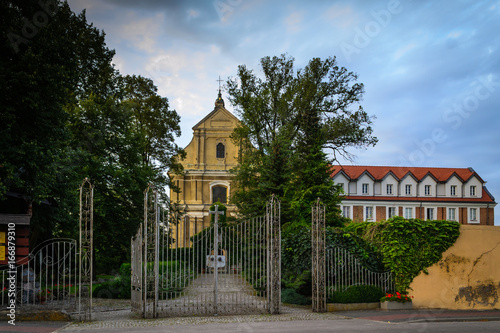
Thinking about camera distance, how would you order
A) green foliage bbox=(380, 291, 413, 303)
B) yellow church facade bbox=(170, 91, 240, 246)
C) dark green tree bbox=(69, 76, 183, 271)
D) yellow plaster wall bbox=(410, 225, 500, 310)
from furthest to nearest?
yellow church facade bbox=(170, 91, 240, 246)
dark green tree bbox=(69, 76, 183, 271)
yellow plaster wall bbox=(410, 225, 500, 310)
green foliage bbox=(380, 291, 413, 303)

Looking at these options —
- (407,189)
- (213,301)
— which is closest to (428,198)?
(407,189)

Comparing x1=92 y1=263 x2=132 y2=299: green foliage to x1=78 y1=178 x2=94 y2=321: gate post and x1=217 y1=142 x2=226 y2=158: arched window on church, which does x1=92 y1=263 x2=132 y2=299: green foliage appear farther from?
x1=217 y1=142 x2=226 y2=158: arched window on church

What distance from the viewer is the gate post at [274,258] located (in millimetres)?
13005

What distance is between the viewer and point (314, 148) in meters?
23.9

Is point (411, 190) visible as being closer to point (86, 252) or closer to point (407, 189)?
point (407, 189)

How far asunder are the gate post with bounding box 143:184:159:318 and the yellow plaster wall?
845 cm

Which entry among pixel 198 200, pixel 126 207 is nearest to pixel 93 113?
→ pixel 126 207

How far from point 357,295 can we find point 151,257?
6534mm

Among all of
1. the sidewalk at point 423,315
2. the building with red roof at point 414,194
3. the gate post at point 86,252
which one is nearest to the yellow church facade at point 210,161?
the building with red roof at point 414,194

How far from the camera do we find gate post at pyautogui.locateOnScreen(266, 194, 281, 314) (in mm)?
13005

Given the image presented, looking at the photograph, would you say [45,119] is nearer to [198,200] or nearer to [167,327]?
[167,327]

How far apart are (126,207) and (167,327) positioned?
1673cm

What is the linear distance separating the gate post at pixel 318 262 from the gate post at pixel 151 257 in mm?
4615

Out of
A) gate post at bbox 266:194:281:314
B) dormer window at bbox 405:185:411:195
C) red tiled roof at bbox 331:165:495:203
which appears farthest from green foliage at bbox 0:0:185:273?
dormer window at bbox 405:185:411:195
